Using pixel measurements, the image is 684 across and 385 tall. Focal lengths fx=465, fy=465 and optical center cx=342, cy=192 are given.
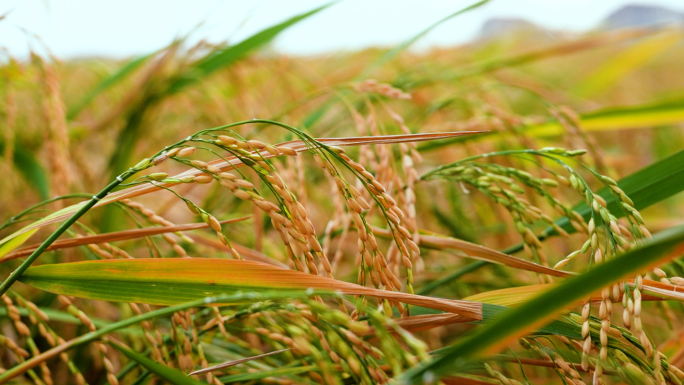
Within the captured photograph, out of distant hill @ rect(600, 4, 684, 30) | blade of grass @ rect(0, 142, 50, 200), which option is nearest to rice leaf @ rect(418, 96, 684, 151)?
blade of grass @ rect(0, 142, 50, 200)

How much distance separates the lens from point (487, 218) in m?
1.31

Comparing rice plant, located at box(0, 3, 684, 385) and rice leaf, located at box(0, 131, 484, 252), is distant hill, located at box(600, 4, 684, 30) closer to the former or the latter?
rice plant, located at box(0, 3, 684, 385)

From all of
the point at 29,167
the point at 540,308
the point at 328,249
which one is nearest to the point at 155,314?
the point at 540,308

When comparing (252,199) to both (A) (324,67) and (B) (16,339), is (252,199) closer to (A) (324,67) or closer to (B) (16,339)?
(B) (16,339)

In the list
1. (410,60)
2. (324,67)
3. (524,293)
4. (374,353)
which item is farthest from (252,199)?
(324,67)

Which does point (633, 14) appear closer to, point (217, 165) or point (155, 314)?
point (217, 165)

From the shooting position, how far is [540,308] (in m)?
0.32

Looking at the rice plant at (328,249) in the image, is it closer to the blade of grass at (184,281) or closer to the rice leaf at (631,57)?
the blade of grass at (184,281)

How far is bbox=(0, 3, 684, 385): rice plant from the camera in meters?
→ 0.45

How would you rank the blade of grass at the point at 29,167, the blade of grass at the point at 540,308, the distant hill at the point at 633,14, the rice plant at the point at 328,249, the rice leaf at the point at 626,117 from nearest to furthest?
the blade of grass at the point at 540,308 < the rice plant at the point at 328,249 < the rice leaf at the point at 626,117 < the blade of grass at the point at 29,167 < the distant hill at the point at 633,14

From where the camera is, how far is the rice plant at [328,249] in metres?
0.45

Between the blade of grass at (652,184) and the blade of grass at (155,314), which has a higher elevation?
the blade of grass at (155,314)

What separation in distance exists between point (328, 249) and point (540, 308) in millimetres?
533

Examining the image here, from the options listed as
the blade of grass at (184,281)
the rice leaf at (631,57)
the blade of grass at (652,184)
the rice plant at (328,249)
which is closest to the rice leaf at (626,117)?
the rice plant at (328,249)
